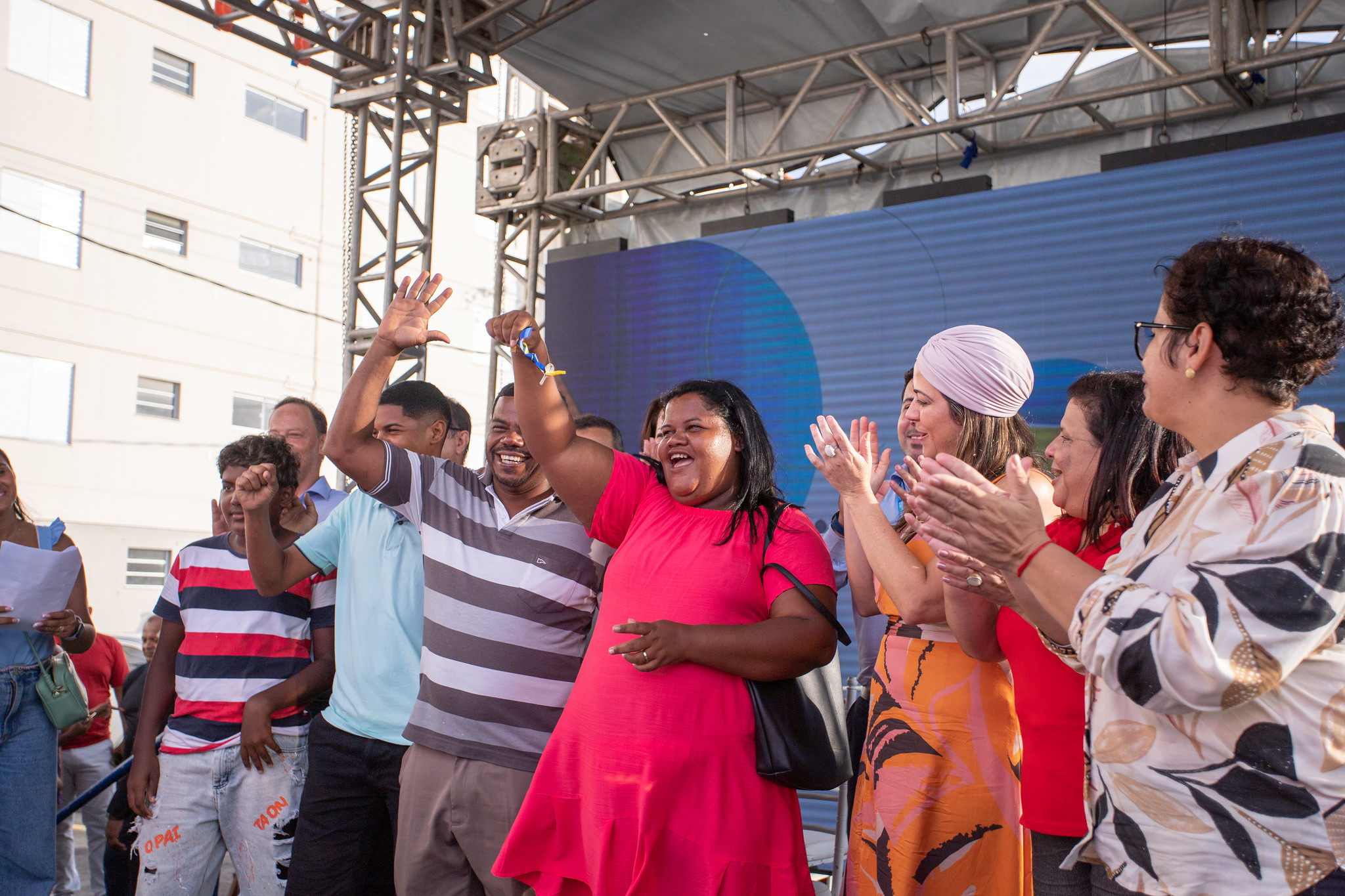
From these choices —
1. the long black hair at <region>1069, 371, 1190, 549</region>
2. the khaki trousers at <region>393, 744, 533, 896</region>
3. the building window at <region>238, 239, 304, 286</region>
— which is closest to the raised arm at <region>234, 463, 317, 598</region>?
the khaki trousers at <region>393, 744, 533, 896</region>

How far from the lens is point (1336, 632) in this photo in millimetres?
1169

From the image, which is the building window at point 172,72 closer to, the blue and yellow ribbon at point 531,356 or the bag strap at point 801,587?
the blue and yellow ribbon at point 531,356

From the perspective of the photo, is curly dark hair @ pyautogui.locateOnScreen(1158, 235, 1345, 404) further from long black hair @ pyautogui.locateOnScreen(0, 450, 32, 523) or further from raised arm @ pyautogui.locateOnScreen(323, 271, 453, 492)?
long black hair @ pyautogui.locateOnScreen(0, 450, 32, 523)

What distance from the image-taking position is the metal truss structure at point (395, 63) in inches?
254

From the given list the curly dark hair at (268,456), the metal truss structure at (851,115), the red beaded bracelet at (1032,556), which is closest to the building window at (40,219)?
the metal truss structure at (851,115)

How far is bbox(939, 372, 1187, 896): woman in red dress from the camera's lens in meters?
1.71

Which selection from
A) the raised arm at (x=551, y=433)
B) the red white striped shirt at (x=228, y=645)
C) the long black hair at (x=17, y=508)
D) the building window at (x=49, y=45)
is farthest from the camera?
the building window at (x=49, y=45)

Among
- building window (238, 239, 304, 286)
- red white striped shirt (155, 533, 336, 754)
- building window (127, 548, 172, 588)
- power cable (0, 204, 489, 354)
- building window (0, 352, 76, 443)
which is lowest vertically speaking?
building window (127, 548, 172, 588)

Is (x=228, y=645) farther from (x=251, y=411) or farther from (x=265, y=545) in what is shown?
(x=251, y=411)

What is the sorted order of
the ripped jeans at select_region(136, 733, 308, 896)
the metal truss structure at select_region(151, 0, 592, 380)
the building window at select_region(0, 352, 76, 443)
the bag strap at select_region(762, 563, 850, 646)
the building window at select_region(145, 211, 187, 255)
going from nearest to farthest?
the bag strap at select_region(762, 563, 850, 646), the ripped jeans at select_region(136, 733, 308, 896), the metal truss structure at select_region(151, 0, 592, 380), the building window at select_region(0, 352, 76, 443), the building window at select_region(145, 211, 187, 255)

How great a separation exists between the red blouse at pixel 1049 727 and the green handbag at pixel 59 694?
9.89 feet

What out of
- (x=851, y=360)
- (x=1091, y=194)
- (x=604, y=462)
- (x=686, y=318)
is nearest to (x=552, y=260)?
(x=686, y=318)

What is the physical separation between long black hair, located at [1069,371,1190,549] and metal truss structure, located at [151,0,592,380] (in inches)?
200

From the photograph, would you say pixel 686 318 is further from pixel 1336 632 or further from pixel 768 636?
pixel 1336 632
